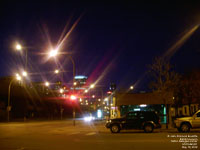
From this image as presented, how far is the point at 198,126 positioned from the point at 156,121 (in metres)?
3.29

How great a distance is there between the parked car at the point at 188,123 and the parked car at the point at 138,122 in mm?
1669

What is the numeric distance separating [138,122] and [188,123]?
13.1 ft

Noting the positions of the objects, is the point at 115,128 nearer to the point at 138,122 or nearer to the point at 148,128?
the point at 138,122

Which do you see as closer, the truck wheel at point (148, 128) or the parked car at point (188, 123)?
the parked car at point (188, 123)

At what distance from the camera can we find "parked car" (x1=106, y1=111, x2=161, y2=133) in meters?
22.5

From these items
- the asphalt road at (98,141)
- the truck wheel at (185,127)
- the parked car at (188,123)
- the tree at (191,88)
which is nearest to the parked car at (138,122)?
the asphalt road at (98,141)

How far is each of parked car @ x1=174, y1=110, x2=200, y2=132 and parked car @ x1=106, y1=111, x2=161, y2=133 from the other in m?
1.67

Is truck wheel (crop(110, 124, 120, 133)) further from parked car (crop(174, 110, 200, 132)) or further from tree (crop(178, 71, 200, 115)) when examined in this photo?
tree (crop(178, 71, 200, 115))

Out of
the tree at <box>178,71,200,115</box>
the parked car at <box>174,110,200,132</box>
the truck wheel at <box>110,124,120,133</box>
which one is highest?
the tree at <box>178,71,200,115</box>

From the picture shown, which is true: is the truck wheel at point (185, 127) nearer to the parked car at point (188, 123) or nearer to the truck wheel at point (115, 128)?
the parked car at point (188, 123)

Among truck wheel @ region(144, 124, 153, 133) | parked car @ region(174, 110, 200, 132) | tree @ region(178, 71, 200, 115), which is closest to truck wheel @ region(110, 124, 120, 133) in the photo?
truck wheel @ region(144, 124, 153, 133)

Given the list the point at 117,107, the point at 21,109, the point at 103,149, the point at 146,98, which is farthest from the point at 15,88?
the point at 103,149

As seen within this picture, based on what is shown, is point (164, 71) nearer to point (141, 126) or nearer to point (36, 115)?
point (141, 126)

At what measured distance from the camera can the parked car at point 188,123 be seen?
21564mm
